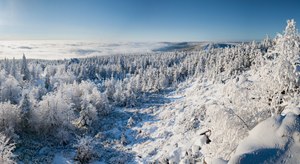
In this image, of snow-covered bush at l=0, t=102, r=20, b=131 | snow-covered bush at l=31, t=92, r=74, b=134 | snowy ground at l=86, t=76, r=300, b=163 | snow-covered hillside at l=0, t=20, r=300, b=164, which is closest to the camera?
snowy ground at l=86, t=76, r=300, b=163

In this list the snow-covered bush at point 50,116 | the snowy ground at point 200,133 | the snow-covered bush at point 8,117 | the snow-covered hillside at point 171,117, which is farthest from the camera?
the snow-covered bush at point 50,116

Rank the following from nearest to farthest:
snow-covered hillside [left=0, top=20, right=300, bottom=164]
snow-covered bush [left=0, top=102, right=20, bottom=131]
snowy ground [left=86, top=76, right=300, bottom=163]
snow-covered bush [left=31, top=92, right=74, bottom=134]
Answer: snowy ground [left=86, top=76, right=300, bottom=163] → snow-covered hillside [left=0, top=20, right=300, bottom=164] → snow-covered bush [left=0, top=102, right=20, bottom=131] → snow-covered bush [left=31, top=92, right=74, bottom=134]

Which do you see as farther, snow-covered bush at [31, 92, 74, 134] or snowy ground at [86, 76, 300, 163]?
snow-covered bush at [31, 92, 74, 134]

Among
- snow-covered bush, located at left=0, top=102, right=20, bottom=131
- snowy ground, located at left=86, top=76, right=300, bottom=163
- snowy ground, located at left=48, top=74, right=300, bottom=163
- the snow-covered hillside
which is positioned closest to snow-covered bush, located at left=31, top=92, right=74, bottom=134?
the snow-covered hillside

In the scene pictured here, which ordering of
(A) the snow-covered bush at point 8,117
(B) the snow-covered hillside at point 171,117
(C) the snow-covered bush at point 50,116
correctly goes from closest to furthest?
1. (B) the snow-covered hillside at point 171,117
2. (A) the snow-covered bush at point 8,117
3. (C) the snow-covered bush at point 50,116

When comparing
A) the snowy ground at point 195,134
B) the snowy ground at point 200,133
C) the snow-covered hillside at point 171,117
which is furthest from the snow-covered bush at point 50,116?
the snowy ground at point 200,133

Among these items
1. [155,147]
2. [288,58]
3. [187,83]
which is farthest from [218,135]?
[187,83]

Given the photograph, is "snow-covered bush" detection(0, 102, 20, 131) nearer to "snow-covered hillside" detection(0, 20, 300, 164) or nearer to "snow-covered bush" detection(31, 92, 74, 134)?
"snow-covered hillside" detection(0, 20, 300, 164)

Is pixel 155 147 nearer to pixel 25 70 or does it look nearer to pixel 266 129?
pixel 266 129

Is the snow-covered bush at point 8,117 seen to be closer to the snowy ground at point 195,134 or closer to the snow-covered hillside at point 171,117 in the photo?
the snow-covered hillside at point 171,117

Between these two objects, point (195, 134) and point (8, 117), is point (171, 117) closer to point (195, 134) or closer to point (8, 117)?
point (195, 134)
